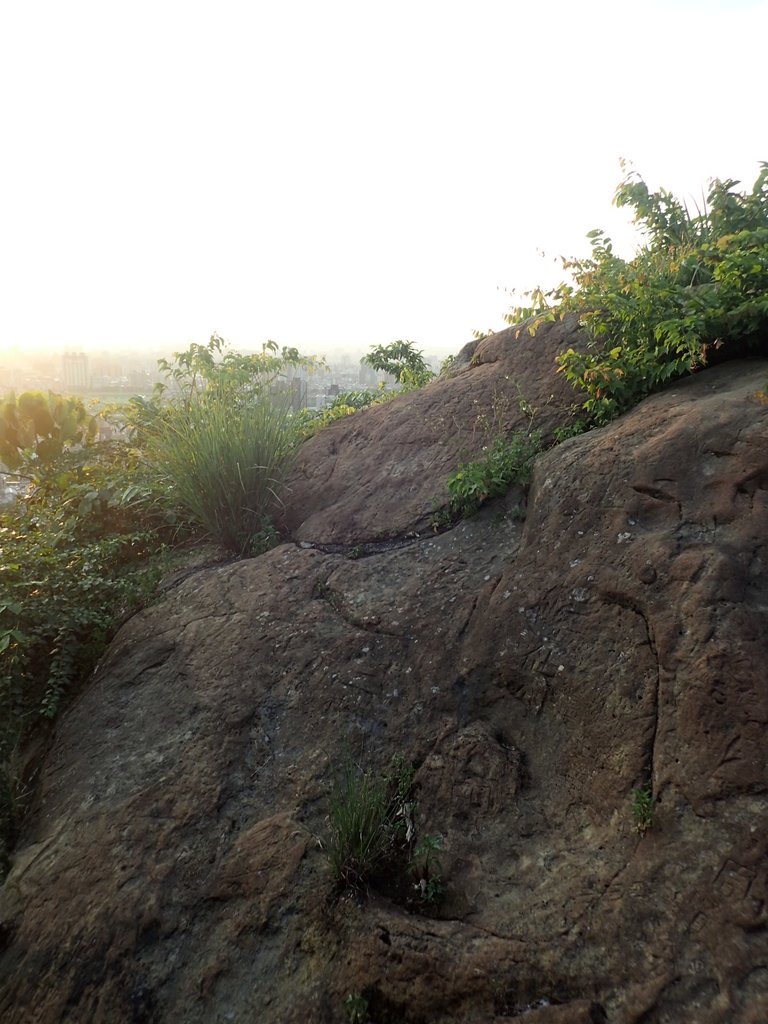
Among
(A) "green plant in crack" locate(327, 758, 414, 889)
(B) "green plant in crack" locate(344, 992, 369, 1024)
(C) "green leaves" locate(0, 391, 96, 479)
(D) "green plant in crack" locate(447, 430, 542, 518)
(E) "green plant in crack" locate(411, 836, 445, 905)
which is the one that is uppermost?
(C) "green leaves" locate(0, 391, 96, 479)

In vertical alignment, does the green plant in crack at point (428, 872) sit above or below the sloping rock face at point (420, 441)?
below

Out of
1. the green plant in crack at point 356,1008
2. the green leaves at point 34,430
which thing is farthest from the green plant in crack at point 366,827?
the green leaves at point 34,430

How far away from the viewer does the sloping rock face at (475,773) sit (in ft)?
6.88

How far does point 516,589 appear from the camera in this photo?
126 inches

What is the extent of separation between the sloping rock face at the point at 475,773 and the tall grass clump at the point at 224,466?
93 centimetres

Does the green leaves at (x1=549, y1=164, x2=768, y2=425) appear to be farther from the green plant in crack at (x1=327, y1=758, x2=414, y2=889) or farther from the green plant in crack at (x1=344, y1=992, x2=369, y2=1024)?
the green plant in crack at (x1=344, y1=992, x2=369, y2=1024)

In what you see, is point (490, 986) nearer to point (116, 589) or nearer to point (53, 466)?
point (116, 589)

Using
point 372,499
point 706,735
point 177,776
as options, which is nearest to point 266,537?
point 372,499

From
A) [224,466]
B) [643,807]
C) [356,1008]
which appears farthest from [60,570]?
[643,807]

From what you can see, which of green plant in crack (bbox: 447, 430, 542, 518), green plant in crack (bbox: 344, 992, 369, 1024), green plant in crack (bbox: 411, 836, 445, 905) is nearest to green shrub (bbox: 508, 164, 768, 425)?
green plant in crack (bbox: 447, 430, 542, 518)

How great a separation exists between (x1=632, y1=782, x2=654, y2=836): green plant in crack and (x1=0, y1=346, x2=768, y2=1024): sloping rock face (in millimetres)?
34

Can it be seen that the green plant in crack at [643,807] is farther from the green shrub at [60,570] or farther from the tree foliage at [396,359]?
the tree foliage at [396,359]

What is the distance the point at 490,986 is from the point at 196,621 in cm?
238

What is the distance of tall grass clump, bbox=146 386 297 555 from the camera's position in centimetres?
460
